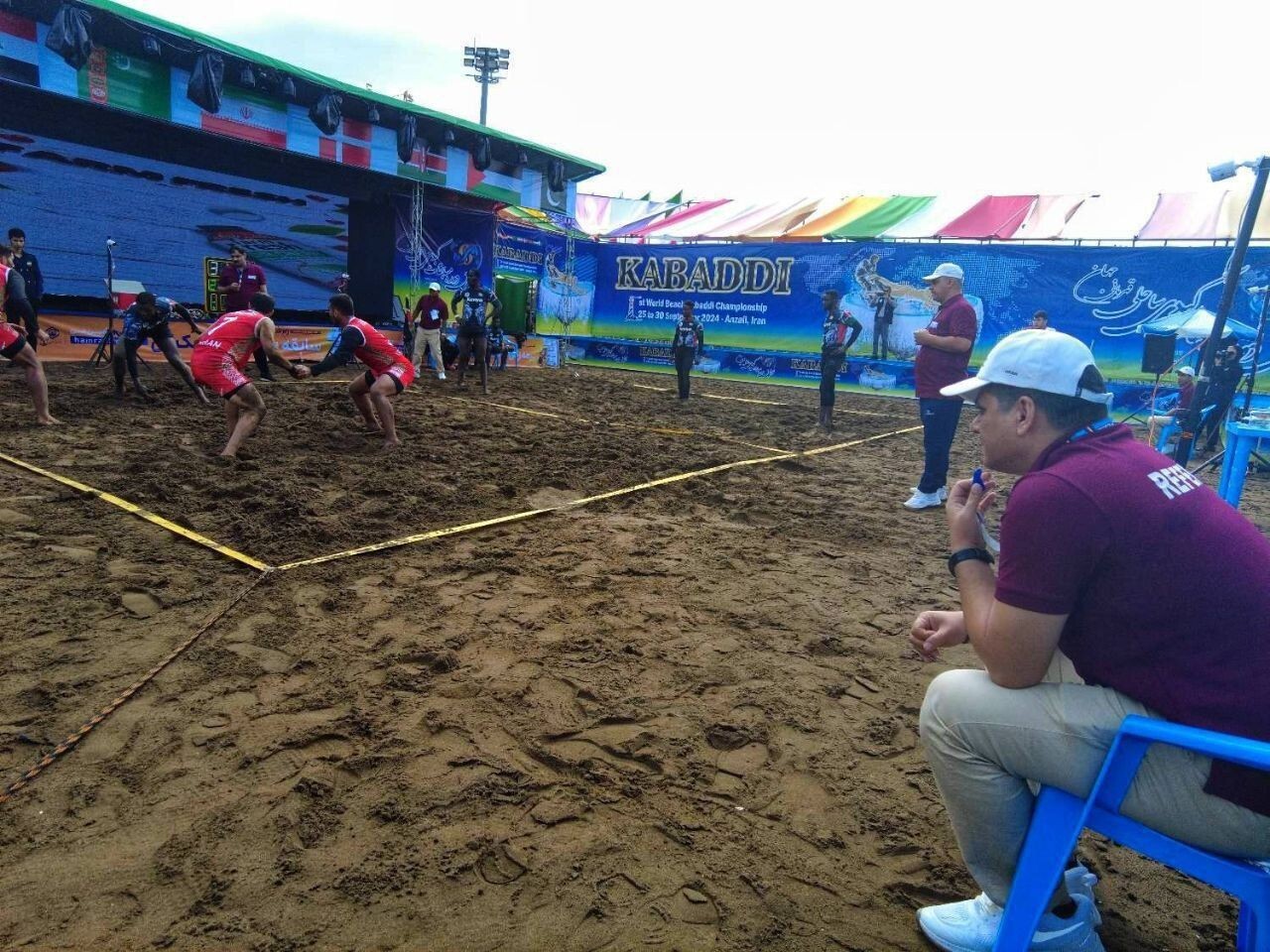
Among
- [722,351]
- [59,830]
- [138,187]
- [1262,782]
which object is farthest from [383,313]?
[1262,782]

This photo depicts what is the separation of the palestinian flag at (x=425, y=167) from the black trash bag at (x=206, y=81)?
11.3 feet

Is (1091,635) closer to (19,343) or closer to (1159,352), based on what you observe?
(1159,352)

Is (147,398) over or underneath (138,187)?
underneath

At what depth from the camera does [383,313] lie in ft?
55.1

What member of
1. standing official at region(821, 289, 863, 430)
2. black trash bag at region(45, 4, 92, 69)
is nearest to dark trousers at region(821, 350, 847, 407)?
standing official at region(821, 289, 863, 430)

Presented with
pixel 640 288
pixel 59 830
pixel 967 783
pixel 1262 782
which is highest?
pixel 640 288

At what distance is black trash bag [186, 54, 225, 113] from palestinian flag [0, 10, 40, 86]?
5.92 ft

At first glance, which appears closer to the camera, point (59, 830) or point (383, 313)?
point (59, 830)

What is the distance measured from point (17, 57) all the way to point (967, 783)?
13250 mm

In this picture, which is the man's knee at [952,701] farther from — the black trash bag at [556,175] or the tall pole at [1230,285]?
the black trash bag at [556,175]

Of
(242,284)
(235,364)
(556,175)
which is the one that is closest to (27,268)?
(242,284)

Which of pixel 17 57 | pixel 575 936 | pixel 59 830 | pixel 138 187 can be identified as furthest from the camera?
pixel 138 187

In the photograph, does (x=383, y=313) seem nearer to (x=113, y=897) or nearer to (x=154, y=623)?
(x=154, y=623)

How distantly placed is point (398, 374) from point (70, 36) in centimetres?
719
